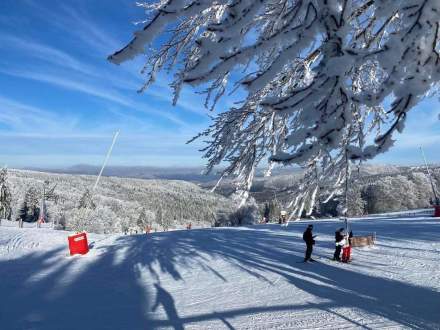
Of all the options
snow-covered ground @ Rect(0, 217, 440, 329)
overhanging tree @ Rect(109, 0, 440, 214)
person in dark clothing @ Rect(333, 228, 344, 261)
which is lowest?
snow-covered ground @ Rect(0, 217, 440, 329)

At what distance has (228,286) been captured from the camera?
12188 millimetres

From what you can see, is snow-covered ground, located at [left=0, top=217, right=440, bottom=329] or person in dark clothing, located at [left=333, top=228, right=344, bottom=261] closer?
snow-covered ground, located at [left=0, top=217, right=440, bottom=329]

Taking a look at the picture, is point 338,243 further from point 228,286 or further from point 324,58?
point 324,58

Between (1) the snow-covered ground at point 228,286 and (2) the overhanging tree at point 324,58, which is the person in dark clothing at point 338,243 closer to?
(1) the snow-covered ground at point 228,286

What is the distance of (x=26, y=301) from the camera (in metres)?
11.9

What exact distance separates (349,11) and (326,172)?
9.66ft

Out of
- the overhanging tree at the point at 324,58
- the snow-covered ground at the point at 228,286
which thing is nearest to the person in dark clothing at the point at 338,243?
the snow-covered ground at the point at 228,286

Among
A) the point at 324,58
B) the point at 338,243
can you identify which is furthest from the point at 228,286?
the point at 324,58

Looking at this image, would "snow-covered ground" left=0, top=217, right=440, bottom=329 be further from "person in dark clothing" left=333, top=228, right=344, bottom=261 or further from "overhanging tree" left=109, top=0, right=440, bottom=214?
"overhanging tree" left=109, top=0, right=440, bottom=214

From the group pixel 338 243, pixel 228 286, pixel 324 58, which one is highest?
pixel 324 58

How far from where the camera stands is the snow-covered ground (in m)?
8.88

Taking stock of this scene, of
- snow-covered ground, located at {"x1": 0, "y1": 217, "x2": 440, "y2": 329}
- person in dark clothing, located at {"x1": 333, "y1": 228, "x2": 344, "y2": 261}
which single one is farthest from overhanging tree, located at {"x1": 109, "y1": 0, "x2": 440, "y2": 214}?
person in dark clothing, located at {"x1": 333, "y1": 228, "x2": 344, "y2": 261}

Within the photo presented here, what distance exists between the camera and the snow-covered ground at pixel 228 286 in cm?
888

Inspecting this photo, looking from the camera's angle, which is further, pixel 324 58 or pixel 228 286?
pixel 228 286
